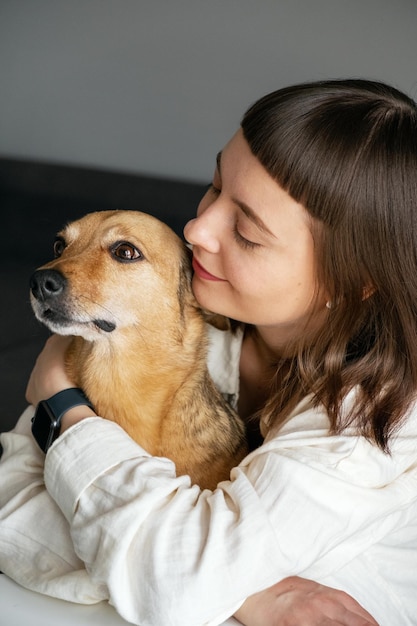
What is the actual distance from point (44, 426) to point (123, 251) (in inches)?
17.3

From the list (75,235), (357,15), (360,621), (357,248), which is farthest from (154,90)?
(360,621)

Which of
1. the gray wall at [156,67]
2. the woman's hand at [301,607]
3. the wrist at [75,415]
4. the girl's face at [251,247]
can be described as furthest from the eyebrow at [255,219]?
the gray wall at [156,67]

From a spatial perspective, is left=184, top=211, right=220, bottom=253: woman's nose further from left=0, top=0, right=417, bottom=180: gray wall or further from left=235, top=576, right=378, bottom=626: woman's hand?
left=0, top=0, right=417, bottom=180: gray wall

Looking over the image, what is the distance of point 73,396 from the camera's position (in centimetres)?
199

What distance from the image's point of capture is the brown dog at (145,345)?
6.37 feet

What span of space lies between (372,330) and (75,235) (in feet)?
2.44

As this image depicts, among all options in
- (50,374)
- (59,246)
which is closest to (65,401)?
(50,374)

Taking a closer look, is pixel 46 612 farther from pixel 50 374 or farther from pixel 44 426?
pixel 50 374

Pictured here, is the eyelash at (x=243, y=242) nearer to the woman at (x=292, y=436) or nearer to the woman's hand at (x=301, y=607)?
the woman at (x=292, y=436)

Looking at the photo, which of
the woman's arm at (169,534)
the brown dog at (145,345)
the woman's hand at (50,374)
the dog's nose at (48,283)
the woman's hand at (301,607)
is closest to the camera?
the woman's arm at (169,534)

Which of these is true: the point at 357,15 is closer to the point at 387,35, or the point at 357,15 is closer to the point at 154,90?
the point at 387,35

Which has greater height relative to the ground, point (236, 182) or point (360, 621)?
point (236, 182)

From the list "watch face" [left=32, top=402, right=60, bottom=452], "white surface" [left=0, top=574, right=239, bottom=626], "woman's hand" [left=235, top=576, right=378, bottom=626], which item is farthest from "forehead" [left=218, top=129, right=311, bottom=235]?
"white surface" [left=0, top=574, right=239, bottom=626]

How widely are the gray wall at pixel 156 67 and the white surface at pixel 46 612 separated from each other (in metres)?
1.84
